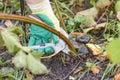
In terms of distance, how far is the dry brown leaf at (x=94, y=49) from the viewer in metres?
1.52

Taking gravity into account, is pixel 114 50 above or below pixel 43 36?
above

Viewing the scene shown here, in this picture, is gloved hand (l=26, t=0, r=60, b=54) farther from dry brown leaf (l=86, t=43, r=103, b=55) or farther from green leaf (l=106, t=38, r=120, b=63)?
green leaf (l=106, t=38, r=120, b=63)

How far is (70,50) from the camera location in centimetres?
148

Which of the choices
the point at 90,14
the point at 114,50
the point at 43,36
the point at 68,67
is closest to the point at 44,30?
the point at 43,36

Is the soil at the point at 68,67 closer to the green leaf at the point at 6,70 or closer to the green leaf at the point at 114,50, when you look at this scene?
the green leaf at the point at 6,70

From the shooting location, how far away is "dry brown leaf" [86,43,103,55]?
1.52 metres

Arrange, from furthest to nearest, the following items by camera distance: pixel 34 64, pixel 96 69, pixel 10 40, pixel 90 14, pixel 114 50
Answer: pixel 90 14 < pixel 96 69 < pixel 34 64 < pixel 10 40 < pixel 114 50

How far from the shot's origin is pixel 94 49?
5.02ft

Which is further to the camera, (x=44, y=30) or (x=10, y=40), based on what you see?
(x=44, y=30)

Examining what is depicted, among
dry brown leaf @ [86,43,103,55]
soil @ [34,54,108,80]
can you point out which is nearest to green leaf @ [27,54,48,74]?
soil @ [34,54,108,80]

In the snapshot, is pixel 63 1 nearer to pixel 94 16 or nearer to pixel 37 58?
pixel 94 16

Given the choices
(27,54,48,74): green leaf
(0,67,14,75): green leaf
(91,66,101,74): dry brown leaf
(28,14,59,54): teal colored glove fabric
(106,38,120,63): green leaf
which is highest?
(106,38,120,63): green leaf

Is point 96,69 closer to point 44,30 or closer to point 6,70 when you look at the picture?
point 44,30

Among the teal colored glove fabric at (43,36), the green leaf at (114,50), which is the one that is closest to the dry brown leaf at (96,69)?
the teal colored glove fabric at (43,36)
